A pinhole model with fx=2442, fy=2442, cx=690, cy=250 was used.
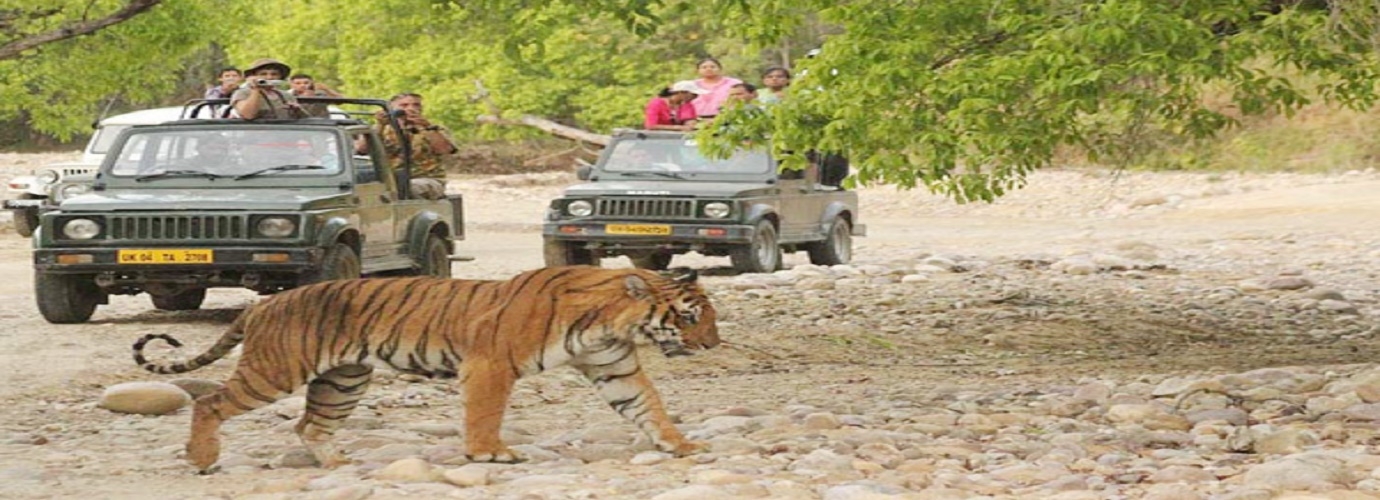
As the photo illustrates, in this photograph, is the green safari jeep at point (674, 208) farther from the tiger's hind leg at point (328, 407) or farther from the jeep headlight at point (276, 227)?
the tiger's hind leg at point (328, 407)

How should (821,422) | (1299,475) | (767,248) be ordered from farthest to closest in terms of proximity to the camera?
1. (767,248)
2. (821,422)
3. (1299,475)

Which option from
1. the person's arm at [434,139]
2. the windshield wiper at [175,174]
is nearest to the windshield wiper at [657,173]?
the person's arm at [434,139]

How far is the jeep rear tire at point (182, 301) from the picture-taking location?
56.5ft

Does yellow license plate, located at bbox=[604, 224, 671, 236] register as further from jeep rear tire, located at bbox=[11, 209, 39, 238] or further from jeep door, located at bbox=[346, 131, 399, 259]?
jeep rear tire, located at bbox=[11, 209, 39, 238]

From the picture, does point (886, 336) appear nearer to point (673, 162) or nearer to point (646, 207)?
point (646, 207)

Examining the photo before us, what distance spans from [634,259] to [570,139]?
24.0m

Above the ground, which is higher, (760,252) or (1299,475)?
(1299,475)

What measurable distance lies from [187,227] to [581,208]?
19.6 feet

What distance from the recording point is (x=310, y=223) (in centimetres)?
1530

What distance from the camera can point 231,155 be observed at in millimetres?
16219

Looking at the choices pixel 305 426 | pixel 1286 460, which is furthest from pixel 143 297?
pixel 1286 460

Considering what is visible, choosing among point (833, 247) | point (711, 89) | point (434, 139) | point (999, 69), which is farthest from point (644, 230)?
point (999, 69)

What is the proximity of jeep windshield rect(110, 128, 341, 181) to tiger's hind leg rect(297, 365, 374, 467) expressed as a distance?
21.4ft

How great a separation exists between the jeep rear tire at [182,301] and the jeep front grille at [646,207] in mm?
4306
